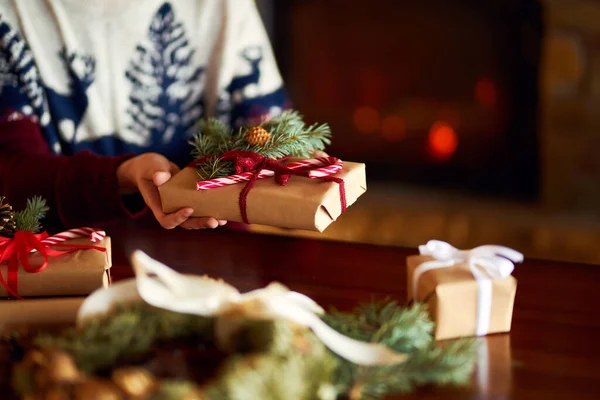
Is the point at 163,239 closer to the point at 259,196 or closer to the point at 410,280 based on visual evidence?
the point at 259,196

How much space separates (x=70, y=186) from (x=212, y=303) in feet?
2.02

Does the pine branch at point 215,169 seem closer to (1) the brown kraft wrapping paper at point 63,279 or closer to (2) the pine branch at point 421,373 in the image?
(1) the brown kraft wrapping paper at point 63,279

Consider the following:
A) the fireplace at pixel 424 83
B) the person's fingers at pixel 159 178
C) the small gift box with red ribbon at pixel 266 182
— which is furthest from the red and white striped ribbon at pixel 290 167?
the fireplace at pixel 424 83

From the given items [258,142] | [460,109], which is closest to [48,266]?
[258,142]

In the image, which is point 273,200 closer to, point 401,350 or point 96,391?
point 401,350

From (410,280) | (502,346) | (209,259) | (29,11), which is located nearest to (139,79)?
(29,11)

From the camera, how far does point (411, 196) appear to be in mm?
2861

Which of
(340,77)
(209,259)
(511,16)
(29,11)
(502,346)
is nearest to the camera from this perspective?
(502,346)

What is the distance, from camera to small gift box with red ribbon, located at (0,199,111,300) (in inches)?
31.9

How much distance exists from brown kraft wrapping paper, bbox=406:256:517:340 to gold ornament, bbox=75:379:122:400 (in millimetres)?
355

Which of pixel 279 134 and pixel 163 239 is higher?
pixel 279 134

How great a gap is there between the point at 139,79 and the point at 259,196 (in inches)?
27.6

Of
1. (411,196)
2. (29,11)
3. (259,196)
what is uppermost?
(29,11)

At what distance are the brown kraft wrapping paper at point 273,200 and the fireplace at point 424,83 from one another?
187 cm
